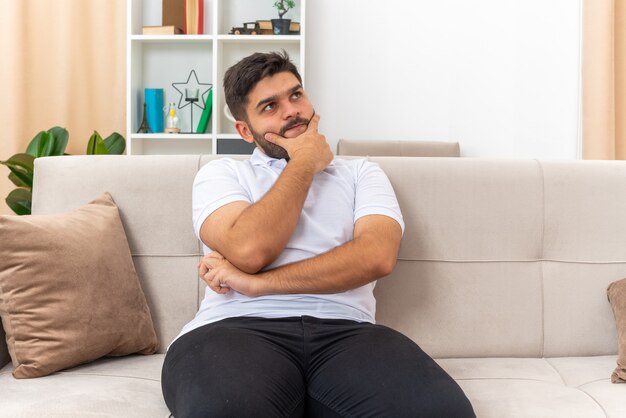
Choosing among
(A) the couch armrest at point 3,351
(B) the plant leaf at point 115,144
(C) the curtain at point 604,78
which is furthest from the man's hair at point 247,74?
(C) the curtain at point 604,78

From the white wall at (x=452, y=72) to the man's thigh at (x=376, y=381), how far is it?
290 cm

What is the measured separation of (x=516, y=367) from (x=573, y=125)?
284cm

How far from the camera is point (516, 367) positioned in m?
1.78

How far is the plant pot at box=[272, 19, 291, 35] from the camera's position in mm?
4004

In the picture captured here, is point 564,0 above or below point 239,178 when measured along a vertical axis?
above

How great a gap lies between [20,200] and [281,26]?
1.63 metres

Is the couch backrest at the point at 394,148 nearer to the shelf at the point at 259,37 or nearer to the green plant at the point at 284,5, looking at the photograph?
the shelf at the point at 259,37

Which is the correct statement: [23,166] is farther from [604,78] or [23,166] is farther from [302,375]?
[604,78]

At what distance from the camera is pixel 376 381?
1.37 meters

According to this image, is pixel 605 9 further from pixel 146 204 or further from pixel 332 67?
pixel 146 204

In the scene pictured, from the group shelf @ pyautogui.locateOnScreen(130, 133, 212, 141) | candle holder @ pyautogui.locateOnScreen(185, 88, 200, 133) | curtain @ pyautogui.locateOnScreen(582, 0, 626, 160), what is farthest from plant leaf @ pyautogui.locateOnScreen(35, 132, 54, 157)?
curtain @ pyautogui.locateOnScreen(582, 0, 626, 160)

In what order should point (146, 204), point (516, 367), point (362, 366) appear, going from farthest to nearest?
1. point (146, 204)
2. point (516, 367)
3. point (362, 366)

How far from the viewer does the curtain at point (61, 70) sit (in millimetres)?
4133

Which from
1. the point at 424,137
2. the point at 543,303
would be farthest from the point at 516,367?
the point at 424,137
